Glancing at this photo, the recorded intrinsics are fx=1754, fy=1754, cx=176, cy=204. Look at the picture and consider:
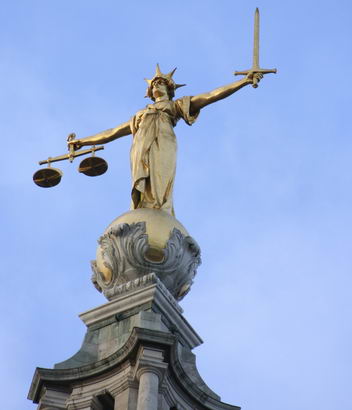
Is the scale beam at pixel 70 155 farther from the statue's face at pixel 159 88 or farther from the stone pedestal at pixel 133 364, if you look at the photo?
the stone pedestal at pixel 133 364

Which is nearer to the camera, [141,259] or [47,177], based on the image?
[141,259]

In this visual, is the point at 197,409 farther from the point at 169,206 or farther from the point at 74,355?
the point at 169,206

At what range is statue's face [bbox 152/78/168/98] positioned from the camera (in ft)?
137

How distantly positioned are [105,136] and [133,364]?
8179mm

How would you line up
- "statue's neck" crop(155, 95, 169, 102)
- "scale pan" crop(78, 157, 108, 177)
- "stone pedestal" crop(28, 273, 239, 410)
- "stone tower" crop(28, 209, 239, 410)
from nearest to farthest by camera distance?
"stone pedestal" crop(28, 273, 239, 410), "stone tower" crop(28, 209, 239, 410), "scale pan" crop(78, 157, 108, 177), "statue's neck" crop(155, 95, 169, 102)

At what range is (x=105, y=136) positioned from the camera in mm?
41906

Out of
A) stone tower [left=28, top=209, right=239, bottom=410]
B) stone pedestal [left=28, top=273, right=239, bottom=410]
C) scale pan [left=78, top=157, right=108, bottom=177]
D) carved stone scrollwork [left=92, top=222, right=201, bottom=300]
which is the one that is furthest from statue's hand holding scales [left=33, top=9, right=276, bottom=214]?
stone pedestal [left=28, top=273, right=239, bottom=410]

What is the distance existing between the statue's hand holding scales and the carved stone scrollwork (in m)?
1.35

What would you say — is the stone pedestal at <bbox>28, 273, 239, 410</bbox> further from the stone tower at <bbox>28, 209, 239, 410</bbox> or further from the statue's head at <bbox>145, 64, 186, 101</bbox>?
the statue's head at <bbox>145, 64, 186, 101</bbox>

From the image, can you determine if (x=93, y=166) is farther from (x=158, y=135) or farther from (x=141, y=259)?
(x=141, y=259)

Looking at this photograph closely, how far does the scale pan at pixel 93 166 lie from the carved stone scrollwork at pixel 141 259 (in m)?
2.60

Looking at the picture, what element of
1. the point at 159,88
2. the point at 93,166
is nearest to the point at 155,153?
the point at 93,166

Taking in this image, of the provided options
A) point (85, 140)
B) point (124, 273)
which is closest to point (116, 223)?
point (124, 273)

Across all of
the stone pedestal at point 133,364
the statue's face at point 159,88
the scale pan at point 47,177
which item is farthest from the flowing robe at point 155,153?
the stone pedestal at point 133,364
